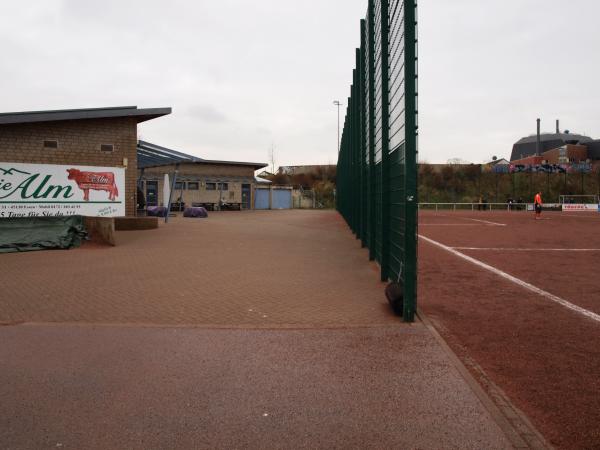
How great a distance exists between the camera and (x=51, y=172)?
14781mm

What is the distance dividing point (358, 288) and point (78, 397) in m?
4.33

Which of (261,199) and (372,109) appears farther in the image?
(261,199)

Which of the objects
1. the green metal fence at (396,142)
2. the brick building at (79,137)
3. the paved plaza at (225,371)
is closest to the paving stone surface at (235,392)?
the paved plaza at (225,371)

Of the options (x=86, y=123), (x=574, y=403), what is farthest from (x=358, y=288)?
(x=86, y=123)

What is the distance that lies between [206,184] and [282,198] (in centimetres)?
1020

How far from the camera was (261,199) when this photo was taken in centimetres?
5053

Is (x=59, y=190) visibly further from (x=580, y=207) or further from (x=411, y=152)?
(x=580, y=207)

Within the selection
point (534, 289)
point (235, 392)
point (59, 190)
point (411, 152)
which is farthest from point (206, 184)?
point (235, 392)

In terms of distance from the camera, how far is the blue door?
164ft

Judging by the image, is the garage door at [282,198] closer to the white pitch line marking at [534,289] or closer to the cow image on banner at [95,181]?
the cow image on banner at [95,181]

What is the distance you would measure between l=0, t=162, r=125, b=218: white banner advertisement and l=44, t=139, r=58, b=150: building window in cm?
119

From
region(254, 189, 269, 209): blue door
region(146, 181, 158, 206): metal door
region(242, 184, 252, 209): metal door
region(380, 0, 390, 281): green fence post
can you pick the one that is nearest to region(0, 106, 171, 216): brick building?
region(380, 0, 390, 281): green fence post

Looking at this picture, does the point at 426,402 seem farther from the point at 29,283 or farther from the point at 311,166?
the point at 311,166

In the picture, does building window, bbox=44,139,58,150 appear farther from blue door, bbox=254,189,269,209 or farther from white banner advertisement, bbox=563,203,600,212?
white banner advertisement, bbox=563,203,600,212
